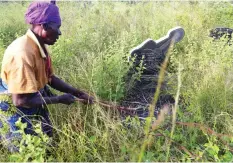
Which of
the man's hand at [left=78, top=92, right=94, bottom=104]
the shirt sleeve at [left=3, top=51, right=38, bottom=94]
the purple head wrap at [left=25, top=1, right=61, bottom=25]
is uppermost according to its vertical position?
the purple head wrap at [left=25, top=1, right=61, bottom=25]

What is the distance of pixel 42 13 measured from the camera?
2109 mm

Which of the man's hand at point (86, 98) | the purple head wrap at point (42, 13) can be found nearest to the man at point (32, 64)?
the purple head wrap at point (42, 13)

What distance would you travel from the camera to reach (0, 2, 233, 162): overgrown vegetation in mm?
2143

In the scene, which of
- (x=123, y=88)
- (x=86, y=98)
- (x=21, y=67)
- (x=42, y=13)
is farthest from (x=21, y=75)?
(x=123, y=88)

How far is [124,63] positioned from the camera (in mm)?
3316

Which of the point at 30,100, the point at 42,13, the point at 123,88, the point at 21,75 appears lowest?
the point at 123,88

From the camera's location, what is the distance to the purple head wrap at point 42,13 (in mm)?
2111

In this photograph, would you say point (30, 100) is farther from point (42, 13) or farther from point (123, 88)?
point (123, 88)

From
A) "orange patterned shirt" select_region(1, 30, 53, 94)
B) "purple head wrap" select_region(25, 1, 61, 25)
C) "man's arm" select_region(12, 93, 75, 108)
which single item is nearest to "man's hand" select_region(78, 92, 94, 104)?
"man's arm" select_region(12, 93, 75, 108)

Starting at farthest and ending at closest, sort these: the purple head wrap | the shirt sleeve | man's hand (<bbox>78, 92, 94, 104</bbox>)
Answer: man's hand (<bbox>78, 92, 94, 104</bbox>) → the purple head wrap → the shirt sleeve

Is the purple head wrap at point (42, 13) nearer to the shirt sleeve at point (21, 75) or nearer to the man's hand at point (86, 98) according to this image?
the shirt sleeve at point (21, 75)

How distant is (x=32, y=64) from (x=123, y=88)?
4.55ft

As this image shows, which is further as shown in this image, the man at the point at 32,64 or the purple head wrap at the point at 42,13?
the purple head wrap at the point at 42,13

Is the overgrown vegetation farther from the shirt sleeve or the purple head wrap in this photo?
the purple head wrap
